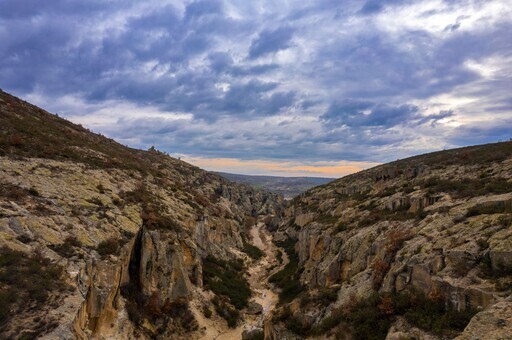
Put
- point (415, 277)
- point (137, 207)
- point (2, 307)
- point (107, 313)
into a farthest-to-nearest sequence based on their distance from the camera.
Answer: point (137, 207)
point (107, 313)
point (415, 277)
point (2, 307)

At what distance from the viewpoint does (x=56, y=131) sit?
136 feet

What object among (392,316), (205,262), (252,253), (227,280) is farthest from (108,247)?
(252,253)

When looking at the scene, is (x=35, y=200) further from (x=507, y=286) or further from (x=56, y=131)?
(x=507, y=286)

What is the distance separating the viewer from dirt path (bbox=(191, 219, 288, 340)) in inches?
1012

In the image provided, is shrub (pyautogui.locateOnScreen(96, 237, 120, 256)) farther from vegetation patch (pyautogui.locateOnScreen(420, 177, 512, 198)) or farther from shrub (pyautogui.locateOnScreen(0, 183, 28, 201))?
vegetation patch (pyautogui.locateOnScreen(420, 177, 512, 198))

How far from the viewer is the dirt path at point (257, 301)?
25703 mm

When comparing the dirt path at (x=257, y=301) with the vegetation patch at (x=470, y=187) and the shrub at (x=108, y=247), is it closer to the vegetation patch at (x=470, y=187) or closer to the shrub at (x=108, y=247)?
the shrub at (x=108, y=247)

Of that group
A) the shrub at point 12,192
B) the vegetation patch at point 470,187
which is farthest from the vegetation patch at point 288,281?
the shrub at point 12,192

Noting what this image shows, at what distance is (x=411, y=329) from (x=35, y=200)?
86.8ft

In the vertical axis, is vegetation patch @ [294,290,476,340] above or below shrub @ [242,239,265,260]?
above

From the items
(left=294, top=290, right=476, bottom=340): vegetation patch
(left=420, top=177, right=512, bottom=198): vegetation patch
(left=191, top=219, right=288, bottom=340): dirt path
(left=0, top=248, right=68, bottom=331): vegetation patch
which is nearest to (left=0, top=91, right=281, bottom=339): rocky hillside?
(left=0, top=248, right=68, bottom=331): vegetation patch

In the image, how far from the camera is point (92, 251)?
71.9ft

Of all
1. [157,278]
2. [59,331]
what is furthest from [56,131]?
[59,331]

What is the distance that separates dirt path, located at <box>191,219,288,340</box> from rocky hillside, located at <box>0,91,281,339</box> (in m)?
0.79
